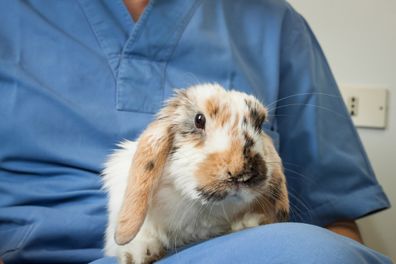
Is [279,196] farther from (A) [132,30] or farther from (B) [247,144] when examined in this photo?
(A) [132,30]

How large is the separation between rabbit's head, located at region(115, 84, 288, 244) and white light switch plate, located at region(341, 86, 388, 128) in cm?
58

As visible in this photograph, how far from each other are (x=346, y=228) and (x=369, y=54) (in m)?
0.47

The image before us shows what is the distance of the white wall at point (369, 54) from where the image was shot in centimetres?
127

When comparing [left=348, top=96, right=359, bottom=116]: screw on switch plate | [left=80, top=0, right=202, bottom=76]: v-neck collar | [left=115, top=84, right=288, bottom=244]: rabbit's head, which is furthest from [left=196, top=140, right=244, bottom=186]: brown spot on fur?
[left=348, top=96, right=359, bottom=116]: screw on switch plate

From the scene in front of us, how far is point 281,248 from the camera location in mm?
597

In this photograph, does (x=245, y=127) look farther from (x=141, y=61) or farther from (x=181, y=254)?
(x=141, y=61)

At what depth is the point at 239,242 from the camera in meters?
0.63

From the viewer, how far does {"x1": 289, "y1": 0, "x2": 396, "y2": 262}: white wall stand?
127cm

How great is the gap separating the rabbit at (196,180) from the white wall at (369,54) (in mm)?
611

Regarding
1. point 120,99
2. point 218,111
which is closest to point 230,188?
point 218,111

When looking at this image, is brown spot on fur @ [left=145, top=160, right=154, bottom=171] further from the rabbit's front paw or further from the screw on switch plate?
the screw on switch plate

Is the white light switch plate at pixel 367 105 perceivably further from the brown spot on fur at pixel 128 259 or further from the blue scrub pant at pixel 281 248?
the brown spot on fur at pixel 128 259

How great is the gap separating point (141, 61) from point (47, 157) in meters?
0.25

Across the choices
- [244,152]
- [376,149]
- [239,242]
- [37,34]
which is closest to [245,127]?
[244,152]
